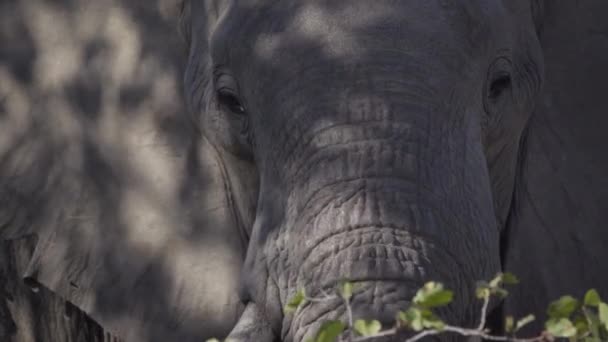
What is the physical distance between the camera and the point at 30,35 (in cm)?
458

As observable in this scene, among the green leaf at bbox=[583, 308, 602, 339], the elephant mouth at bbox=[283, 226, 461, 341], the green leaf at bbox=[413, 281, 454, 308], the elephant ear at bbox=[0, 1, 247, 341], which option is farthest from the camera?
the elephant ear at bbox=[0, 1, 247, 341]

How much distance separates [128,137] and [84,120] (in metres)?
0.11

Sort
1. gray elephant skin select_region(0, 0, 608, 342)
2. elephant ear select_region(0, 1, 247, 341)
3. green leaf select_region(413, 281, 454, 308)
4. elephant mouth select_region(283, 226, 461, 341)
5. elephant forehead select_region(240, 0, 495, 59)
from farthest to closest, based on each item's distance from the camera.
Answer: elephant ear select_region(0, 1, 247, 341), elephant forehead select_region(240, 0, 495, 59), gray elephant skin select_region(0, 0, 608, 342), elephant mouth select_region(283, 226, 461, 341), green leaf select_region(413, 281, 454, 308)

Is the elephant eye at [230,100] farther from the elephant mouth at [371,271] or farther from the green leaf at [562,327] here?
the green leaf at [562,327]

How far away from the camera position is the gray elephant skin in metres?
3.61

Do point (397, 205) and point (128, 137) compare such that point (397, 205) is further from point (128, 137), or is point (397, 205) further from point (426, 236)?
point (128, 137)

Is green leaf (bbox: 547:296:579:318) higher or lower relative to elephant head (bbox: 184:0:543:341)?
lower

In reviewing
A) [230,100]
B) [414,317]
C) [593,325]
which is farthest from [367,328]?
[230,100]

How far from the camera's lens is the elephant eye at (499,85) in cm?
402

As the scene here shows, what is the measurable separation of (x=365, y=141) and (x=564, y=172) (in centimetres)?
84

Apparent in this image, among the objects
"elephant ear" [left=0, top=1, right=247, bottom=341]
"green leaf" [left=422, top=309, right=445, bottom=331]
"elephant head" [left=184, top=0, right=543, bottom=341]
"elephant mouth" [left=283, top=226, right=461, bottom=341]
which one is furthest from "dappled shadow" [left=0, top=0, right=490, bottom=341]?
"green leaf" [left=422, top=309, right=445, bottom=331]

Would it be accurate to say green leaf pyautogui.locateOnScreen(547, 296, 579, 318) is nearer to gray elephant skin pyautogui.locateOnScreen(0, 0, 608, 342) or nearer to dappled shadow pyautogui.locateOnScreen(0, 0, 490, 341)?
gray elephant skin pyautogui.locateOnScreen(0, 0, 608, 342)

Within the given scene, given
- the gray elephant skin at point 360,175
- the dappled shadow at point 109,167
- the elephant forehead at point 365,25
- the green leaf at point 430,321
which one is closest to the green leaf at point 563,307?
the green leaf at point 430,321

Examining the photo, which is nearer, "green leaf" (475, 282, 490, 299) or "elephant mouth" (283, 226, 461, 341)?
"green leaf" (475, 282, 490, 299)
